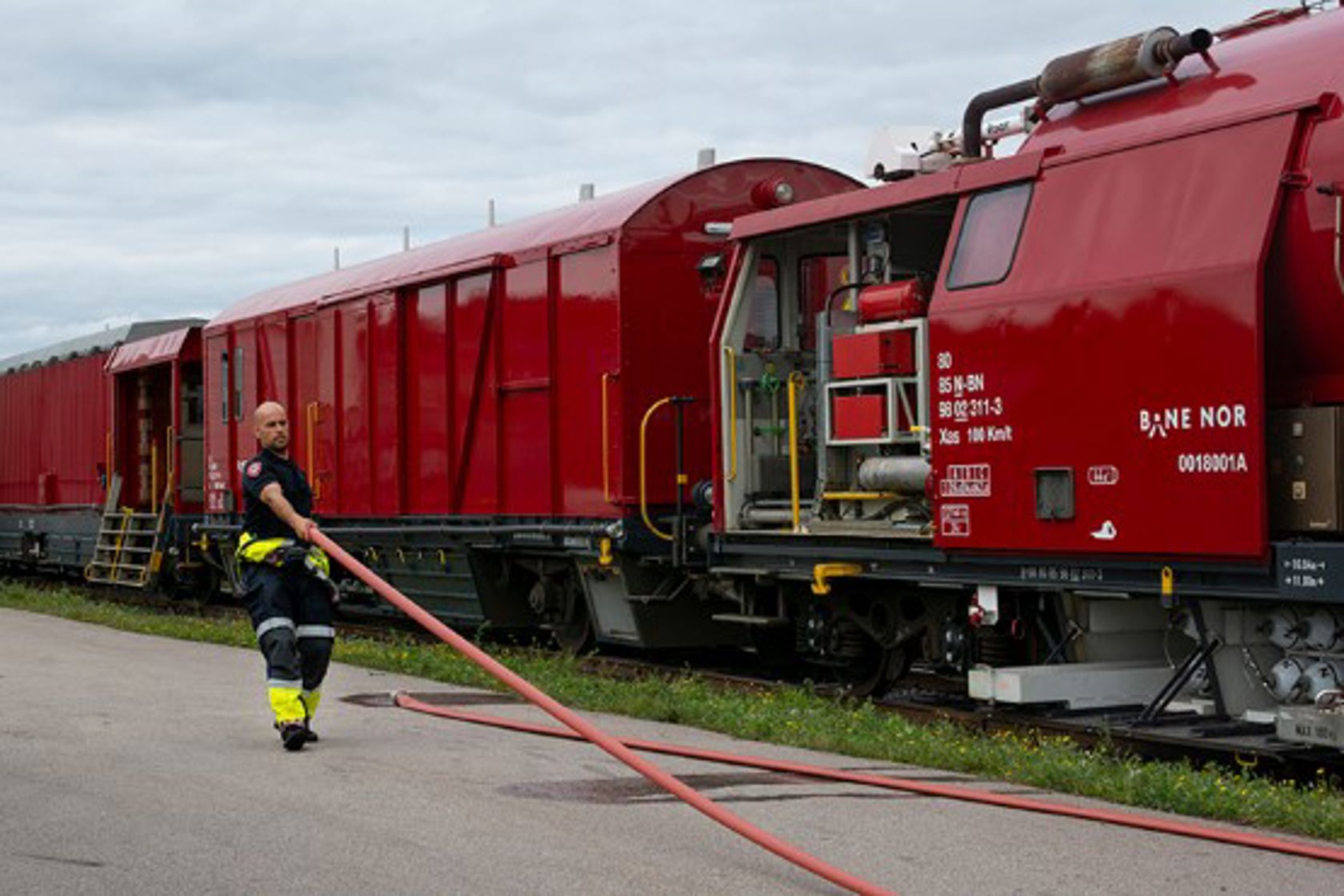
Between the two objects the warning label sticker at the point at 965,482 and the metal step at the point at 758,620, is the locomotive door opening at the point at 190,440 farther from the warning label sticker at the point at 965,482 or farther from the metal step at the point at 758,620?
the warning label sticker at the point at 965,482

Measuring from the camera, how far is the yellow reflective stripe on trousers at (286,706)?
9570mm

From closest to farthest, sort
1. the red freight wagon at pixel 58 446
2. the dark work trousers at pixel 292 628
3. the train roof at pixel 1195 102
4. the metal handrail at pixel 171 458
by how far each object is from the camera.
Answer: the train roof at pixel 1195 102, the dark work trousers at pixel 292 628, the metal handrail at pixel 171 458, the red freight wagon at pixel 58 446

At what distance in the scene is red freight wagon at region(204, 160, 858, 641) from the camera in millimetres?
14445

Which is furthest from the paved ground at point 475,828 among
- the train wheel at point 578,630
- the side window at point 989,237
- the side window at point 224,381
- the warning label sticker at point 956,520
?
the side window at point 224,381

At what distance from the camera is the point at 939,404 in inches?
425

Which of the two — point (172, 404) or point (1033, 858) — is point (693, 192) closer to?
point (1033, 858)

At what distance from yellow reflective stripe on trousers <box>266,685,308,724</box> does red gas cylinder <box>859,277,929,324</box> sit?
4.49 meters

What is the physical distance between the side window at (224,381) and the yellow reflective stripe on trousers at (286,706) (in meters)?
13.1

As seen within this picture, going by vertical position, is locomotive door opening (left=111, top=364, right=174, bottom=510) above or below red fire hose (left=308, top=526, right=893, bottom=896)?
above

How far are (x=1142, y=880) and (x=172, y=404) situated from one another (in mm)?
20745

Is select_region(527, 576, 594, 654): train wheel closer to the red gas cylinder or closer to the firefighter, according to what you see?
the red gas cylinder

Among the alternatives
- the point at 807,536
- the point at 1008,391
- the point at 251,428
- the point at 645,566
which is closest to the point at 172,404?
the point at 251,428

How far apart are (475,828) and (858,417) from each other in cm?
524

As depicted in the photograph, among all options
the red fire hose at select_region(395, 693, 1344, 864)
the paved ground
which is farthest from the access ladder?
the red fire hose at select_region(395, 693, 1344, 864)
